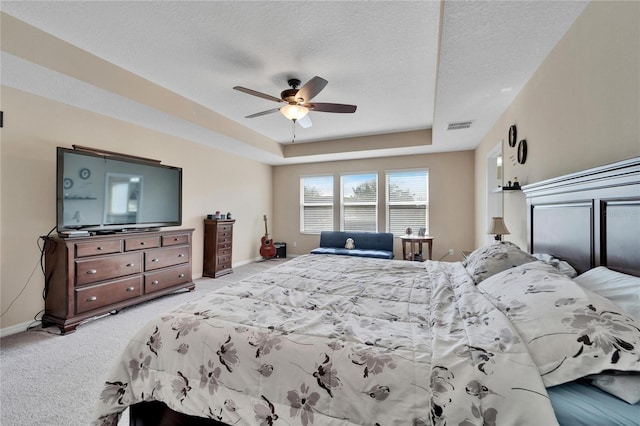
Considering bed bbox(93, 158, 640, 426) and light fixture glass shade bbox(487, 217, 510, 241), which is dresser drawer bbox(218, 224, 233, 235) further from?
light fixture glass shade bbox(487, 217, 510, 241)

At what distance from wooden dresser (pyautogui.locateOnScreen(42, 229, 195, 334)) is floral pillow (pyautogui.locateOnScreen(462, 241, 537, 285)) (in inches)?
148

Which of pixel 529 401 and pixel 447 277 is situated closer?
pixel 529 401

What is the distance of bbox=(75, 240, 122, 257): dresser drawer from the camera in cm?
279

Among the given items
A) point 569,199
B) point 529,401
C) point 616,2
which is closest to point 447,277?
point 569,199

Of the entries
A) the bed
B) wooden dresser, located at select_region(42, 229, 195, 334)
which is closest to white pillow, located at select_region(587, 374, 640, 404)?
the bed

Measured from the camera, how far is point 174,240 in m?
3.89

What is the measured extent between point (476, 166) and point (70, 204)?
6.36 m

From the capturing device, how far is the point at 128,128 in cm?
374

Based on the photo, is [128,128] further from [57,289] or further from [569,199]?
[569,199]

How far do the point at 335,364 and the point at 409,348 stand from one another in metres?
0.30

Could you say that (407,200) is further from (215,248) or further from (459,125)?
(215,248)

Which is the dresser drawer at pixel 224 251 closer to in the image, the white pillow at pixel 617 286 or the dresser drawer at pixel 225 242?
the dresser drawer at pixel 225 242

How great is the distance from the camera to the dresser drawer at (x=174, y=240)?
3.75m

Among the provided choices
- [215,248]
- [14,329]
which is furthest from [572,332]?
[215,248]
